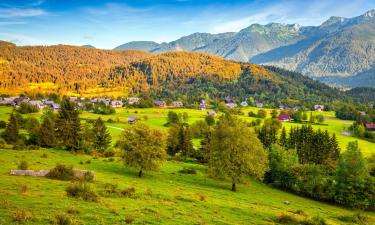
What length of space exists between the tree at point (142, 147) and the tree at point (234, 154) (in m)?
10.2

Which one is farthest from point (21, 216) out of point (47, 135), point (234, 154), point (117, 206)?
point (47, 135)

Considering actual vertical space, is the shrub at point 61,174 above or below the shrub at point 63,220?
below

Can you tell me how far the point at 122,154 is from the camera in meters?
63.5

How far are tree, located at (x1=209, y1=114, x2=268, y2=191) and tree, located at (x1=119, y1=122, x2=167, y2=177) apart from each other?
10173 millimetres

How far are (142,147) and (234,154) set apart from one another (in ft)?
55.5

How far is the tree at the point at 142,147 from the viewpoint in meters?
62.0

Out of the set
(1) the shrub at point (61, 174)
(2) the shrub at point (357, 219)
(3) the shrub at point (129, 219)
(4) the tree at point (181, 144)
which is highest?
(3) the shrub at point (129, 219)

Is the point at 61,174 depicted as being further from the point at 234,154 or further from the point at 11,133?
the point at 11,133

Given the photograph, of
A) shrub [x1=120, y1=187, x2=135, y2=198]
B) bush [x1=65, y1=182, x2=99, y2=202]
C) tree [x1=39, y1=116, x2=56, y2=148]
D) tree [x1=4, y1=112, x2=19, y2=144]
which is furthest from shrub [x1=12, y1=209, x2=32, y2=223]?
tree [x1=4, y1=112, x2=19, y2=144]

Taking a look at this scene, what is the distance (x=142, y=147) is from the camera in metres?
62.5

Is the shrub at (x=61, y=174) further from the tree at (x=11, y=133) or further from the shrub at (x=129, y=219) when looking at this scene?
the tree at (x=11, y=133)

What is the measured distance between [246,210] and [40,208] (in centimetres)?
2434

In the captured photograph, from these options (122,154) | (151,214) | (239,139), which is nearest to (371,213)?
(239,139)

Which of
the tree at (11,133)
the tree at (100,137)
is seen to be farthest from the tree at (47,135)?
the tree at (100,137)
